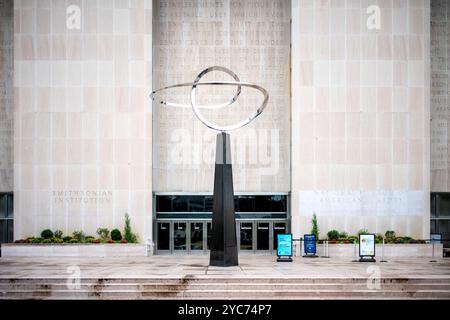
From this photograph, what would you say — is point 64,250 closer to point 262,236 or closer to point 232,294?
point 262,236

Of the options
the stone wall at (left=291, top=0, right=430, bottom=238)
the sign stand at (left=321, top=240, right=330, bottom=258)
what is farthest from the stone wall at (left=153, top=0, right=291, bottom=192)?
the sign stand at (left=321, top=240, right=330, bottom=258)

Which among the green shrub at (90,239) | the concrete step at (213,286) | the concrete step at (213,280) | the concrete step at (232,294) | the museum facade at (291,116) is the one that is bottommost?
the concrete step at (232,294)

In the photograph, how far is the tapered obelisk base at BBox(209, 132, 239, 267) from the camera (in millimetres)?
31109

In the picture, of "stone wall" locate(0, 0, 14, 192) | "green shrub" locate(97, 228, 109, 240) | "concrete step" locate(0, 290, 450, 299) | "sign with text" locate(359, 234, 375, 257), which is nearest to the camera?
"concrete step" locate(0, 290, 450, 299)

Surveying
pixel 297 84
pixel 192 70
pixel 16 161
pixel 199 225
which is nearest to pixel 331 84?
pixel 297 84

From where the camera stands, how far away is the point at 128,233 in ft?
131

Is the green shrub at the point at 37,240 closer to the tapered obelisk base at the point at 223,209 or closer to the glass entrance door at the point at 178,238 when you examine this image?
the glass entrance door at the point at 178,238

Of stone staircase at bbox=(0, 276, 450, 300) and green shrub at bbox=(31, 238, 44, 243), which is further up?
green shrub at bbox=(31, 238, 44, 243)

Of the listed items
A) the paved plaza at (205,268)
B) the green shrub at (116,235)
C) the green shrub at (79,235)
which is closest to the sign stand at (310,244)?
the paved plaza at (205,268)

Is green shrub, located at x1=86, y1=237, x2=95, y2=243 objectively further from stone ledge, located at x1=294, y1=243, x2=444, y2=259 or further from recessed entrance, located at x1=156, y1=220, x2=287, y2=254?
stone ledge, located at x1=294, y1=243, x2=444, y2=259

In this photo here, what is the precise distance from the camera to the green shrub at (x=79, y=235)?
130 feet

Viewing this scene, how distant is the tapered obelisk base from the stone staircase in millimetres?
4384

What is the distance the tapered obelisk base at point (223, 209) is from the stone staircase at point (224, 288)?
438cm

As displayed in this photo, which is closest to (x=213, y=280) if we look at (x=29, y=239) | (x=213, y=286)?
(x=213, y=286)
